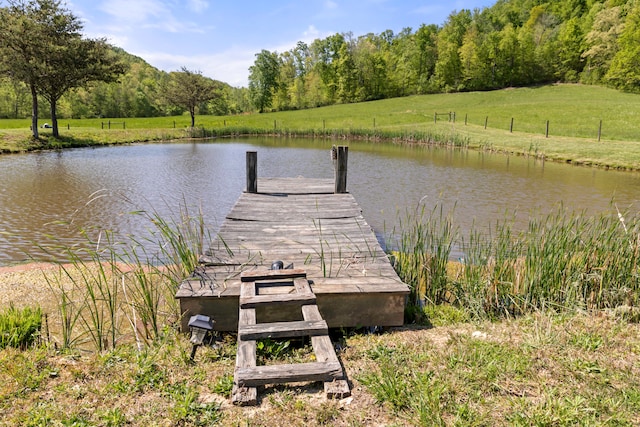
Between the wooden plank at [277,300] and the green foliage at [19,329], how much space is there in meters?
1.67

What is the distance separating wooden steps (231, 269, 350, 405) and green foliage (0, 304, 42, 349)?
5.51 feet

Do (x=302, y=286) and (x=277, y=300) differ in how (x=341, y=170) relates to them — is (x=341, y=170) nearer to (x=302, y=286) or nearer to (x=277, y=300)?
(x=302, y=286)

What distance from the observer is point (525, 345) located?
3.10 m

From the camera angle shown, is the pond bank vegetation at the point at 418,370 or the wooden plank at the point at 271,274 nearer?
the pond bank vegetation at the point at 418,370

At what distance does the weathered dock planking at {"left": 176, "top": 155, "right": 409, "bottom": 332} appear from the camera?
3557mm

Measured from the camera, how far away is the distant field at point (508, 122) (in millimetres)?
20531

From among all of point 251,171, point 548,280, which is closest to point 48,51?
point 251,171

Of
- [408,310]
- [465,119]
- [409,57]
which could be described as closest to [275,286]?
[408,310]

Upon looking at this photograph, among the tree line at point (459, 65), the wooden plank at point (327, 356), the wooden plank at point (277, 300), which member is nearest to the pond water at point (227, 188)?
the wooden plank at point (277, 300)

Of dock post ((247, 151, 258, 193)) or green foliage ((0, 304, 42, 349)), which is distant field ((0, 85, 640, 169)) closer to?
dock post ((247, 151, 258, 193))

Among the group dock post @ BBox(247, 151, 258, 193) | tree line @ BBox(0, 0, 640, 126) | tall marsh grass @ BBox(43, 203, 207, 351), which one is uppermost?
tree line @ BBox(0, 0, 640, 126)

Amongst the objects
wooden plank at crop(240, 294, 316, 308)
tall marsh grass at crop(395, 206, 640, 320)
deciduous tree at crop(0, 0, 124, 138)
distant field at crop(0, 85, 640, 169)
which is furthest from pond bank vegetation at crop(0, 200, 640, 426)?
deciduous tree at crop(0, 0, 124, 138)

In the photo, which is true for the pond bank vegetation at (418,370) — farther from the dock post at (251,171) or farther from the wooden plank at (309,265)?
the dock post at (251,171)

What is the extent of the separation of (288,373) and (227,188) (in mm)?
10083
